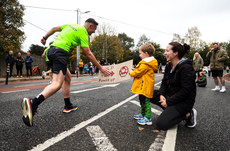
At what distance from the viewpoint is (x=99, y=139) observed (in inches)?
76.4

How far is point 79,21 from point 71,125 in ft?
76.3

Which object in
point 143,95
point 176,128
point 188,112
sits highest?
point 143,95

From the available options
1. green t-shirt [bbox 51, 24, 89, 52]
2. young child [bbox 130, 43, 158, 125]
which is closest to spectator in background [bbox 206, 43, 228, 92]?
young child [bbox 130, 43, 158, 125]

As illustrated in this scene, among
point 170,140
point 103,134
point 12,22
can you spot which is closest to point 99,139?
point 103,134

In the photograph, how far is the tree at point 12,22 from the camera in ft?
53.3

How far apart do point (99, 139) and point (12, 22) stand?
68.7 ft

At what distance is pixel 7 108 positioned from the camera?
3311 millimetres

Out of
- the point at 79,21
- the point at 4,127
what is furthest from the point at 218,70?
the point at 79,21

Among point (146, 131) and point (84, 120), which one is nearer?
point (146, 131)

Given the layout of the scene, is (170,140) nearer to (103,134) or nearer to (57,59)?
(103,134)

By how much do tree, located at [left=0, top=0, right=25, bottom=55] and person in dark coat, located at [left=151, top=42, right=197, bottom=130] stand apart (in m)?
18.1

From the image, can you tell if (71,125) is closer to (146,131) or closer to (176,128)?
(146,131)

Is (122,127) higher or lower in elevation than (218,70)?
lower

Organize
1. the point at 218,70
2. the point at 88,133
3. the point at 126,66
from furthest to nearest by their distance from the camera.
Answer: the point at 218,70
the point at 126,66
the point at 88,133
